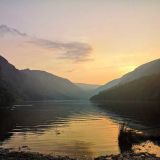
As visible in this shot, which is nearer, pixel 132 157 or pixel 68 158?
pixel 132 157

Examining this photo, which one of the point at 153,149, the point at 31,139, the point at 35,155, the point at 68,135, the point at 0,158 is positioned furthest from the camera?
the point at 68,135

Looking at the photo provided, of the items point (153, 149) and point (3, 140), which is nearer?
point (153, 149)

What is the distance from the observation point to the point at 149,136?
7344 cm

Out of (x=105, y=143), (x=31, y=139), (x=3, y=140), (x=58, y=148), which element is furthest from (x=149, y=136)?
(x=3, y=140)

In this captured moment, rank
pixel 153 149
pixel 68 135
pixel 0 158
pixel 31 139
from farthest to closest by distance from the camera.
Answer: pixel 68 135
pixel 31 139
pixel 153 149
pixel 0 158

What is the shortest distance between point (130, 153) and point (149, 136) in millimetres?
18556

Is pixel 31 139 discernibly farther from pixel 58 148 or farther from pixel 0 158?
pixel 0 158

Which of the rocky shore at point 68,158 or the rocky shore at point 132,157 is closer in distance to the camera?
the rocky shore at point 132,157

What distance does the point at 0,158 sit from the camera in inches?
2014

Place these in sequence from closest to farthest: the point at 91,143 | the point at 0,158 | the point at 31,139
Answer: the point at 0,158 → the point at 91,143 → the point at 31,139

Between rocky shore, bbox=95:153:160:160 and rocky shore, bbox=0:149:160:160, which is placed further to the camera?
rocky shore, bbox=0:149:160:160

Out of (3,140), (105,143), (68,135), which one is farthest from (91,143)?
(3,140)

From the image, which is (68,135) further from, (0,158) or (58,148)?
(0,158)

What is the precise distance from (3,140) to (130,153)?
33346 millimetres
